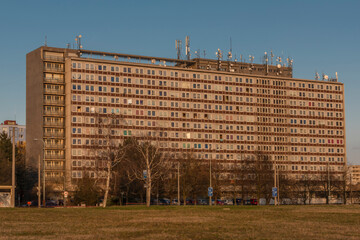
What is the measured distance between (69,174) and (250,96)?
212ft

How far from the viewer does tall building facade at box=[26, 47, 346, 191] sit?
158 meters

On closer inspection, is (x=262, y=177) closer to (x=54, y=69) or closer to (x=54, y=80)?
(x=54, y=80)

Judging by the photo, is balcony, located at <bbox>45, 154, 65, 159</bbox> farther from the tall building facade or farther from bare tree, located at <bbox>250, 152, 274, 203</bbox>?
bare tree, located at <bbox>250, 152, 274, 203</bbox>

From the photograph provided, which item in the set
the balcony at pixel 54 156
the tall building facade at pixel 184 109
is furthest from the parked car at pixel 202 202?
the balcony at pixel 54 156

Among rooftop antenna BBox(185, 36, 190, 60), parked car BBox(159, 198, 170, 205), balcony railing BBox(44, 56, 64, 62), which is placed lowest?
parked car BBox(159, 198, 170, 205)

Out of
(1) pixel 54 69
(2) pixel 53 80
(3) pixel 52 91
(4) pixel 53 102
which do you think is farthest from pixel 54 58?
(4) pixel 53 102

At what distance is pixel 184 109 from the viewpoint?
172875mm

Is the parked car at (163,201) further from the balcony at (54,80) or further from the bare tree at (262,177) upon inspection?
the balcony at (54,80)

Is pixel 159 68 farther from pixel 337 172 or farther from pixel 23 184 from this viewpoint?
pixel 337 172

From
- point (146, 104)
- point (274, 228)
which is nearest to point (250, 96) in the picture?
point (146, 104)

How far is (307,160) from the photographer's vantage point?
19100 centimetres

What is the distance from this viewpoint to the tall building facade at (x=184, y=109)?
158 metres

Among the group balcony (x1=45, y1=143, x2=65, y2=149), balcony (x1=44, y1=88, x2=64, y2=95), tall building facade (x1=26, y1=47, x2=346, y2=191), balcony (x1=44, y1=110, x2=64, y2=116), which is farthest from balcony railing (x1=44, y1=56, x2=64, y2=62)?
balcony (x1=45, y1=143, x2=65, y2=149)

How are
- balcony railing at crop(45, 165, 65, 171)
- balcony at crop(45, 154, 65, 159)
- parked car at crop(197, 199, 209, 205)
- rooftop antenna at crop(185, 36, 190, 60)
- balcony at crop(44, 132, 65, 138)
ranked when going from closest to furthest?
parked car at crop(197, 199, 209, 205) → balcony railing at crop(45, 165, 65, 171) → balcony at crop(45, 154, 65, 159) → balcony at crop(44, 132, 65, 138) → rooftop antenna at crop(185, 36, 190, 60)
